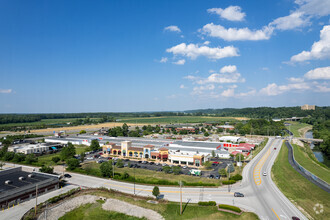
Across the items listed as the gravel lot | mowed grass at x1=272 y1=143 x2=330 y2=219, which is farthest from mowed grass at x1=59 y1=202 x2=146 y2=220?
mowed grass at x1=272 y1=143 x2=330 y2=219

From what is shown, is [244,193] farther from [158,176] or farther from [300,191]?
[158,176]

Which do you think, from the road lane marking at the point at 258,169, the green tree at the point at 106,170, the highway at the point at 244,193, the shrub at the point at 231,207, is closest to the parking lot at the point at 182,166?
the highway at the point at 244,193

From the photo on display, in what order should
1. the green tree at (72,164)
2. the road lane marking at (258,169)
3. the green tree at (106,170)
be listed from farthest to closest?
the green tree at (72,164) → the green tree at (106,170) → the road lane marking at (258,169)

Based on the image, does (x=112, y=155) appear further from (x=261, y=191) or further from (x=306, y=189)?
(x=306, y=189)

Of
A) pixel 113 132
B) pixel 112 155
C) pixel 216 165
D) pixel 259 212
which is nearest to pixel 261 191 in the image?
pixel 259 212

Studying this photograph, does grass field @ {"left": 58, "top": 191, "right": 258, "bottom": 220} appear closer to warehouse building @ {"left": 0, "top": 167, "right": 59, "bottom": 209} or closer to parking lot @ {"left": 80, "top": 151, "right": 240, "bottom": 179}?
warehouse building @ {"left": 0, "top": 167, "right": 59, "bottom": 209}

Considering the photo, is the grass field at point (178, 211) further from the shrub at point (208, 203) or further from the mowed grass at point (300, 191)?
the mowed grass at point (300, 191)
